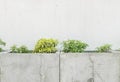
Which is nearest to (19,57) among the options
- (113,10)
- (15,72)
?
(15,72)

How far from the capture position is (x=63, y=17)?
4.78 metres

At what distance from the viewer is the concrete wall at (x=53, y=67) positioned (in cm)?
414

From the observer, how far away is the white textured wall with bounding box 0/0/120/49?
15.7 ft

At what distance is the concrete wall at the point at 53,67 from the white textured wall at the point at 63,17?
0.65 meters

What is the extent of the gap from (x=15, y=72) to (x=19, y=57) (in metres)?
0.21

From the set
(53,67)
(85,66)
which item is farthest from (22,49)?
(85,66)

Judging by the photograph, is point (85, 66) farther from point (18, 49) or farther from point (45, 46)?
point (18, 49)

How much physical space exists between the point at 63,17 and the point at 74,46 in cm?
63

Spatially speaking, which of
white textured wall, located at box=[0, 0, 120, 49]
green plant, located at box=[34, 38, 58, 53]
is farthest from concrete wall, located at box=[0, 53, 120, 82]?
white textured wall, located at box=[0, 0, 120, 49]

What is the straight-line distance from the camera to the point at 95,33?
4789 mm

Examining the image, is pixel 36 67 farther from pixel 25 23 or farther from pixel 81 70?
pixel 25 23

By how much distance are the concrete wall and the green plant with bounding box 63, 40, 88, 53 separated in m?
0.21

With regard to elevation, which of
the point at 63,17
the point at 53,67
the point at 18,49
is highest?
the point at 63,17

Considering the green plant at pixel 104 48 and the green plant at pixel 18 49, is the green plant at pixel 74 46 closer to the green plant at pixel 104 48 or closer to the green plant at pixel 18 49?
the green plant at pixel 104 48
